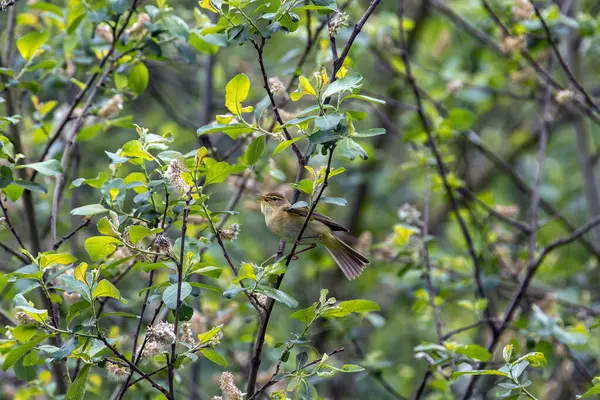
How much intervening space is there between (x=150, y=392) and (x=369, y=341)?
13.7ft

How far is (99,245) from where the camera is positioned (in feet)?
7.63

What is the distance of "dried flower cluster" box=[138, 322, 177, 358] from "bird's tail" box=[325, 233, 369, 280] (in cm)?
150

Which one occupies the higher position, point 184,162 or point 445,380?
point 184,162

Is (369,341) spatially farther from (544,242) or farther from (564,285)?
(544,242)

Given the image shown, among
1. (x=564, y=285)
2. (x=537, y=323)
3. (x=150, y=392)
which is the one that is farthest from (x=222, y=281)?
(x=564, y=285)

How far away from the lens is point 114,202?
247cm

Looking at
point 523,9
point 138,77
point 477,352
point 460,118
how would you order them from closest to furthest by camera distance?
point 477,352
point 138,77
point 523,9
point 460,118

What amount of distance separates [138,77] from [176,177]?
1457 mm

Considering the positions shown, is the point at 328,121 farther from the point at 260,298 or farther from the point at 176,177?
the point at 260,298

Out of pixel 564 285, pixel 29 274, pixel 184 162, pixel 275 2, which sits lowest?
pixel 564 285

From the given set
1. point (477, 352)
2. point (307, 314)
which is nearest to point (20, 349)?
point (307, 314)

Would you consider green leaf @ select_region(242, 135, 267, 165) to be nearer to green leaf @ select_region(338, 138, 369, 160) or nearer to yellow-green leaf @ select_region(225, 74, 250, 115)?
yellow-green leaf @ select_region(225, 74, 250, 115)

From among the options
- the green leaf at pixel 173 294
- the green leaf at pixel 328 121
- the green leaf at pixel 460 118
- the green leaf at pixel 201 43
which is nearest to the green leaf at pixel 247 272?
the green leaf at pixel 173 294

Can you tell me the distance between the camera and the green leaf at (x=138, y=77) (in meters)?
3.44
